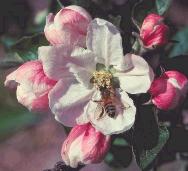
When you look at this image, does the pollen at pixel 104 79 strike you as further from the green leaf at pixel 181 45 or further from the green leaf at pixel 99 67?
the green leaf at pixel 181 45

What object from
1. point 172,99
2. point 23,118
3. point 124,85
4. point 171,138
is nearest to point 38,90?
point 124,85

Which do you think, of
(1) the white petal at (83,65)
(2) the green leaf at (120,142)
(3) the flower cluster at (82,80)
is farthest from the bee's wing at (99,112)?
(2) the green leaf at (120,142)

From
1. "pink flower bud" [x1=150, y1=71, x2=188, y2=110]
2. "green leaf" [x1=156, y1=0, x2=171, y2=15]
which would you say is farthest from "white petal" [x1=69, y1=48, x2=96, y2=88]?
"green leaf" [x1=156, y1=0, x2=171, y2=15]

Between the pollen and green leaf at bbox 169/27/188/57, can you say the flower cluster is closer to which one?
the pollen

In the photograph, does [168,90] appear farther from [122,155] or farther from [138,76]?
[122,155]

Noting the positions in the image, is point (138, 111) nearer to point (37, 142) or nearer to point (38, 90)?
point (38, 90)

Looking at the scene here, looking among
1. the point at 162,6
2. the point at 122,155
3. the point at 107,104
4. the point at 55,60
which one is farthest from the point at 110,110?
the point at 122,155
